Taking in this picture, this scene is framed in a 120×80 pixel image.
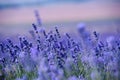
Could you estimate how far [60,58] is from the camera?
302 cm

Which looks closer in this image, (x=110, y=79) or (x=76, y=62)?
(x=110, y=79)

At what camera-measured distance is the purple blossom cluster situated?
2.80 m

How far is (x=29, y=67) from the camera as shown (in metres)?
2.96

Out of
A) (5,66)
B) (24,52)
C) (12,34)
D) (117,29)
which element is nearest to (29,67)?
(24,52)

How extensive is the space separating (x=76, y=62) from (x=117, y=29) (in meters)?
0.51

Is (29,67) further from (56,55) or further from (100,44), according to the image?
(100,44)

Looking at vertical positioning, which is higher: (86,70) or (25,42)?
(25,42)

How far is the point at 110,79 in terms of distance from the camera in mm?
2752

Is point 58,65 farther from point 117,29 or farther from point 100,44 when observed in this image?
point 117,29

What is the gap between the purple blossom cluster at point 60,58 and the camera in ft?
9.20

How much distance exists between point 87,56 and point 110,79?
413 millimetres

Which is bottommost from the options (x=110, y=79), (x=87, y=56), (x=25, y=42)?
(x=110, y=79)

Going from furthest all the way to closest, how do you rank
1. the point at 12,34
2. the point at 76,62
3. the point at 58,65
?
1. the point at 12,34
2. the point at 76,62
3. the point at 58,65

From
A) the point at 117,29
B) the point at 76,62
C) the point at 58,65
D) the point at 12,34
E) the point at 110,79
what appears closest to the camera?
the point at 110,79
